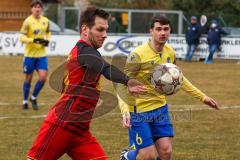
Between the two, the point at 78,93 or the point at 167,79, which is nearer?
the point at 78,93

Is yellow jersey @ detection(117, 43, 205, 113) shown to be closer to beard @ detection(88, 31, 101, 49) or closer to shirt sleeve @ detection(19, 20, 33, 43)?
beard @ detection(88, 31, 101, 49)

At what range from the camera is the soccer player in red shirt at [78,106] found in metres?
5.79

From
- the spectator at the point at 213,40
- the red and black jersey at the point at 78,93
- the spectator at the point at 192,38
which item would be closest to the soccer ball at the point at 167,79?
the red and black jersey at the point at 78,93

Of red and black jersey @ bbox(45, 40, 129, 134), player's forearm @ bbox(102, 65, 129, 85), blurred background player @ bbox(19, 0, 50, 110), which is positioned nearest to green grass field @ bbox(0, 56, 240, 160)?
blurred background player @ bbox(19, 0, 50, 110)

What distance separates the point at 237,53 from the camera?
93.2ft

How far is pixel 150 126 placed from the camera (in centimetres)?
A: 748

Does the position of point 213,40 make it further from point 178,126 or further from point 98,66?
point 98,66

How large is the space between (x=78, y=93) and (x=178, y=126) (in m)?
6.13

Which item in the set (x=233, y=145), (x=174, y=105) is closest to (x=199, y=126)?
(x=233, y=145)

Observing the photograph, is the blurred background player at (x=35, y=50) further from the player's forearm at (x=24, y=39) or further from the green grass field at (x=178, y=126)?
the green grass field at (x=178, y=126)

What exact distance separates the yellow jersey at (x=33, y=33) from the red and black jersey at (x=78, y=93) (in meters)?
7.76

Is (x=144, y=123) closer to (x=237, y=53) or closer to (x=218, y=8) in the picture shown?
(x=237, y=53)

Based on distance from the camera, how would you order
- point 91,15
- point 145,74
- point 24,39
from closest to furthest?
1. point 91,15
2. point 145,74
3. point 24,39

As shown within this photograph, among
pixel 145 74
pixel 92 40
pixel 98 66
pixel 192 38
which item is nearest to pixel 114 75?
pixel 98 66
